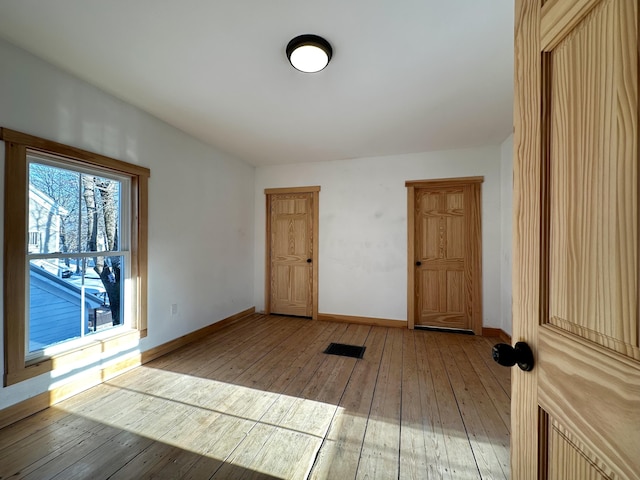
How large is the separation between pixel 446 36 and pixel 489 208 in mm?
2548

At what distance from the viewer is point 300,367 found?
2.61 m

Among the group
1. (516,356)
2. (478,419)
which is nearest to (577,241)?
(516,356)

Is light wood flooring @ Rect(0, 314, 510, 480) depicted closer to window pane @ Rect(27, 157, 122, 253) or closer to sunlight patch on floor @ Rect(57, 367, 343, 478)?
sunlight patch on floor @ Rect(57, 367, 343, 478)

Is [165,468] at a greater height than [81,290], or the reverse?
[81,290]

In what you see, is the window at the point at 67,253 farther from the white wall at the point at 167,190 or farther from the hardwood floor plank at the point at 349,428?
the hardwood floor plank at the point at 349,428

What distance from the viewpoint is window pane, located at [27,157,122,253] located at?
1.96 m

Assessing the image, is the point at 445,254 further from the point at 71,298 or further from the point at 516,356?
the point at 71,298

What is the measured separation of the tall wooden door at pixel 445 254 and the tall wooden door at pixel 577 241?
3192mm

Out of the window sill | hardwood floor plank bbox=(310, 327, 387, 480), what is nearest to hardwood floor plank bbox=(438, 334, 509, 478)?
hardwood floor plank bbox=(310, 327, 387, 480)

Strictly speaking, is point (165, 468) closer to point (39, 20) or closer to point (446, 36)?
point (39, 20)

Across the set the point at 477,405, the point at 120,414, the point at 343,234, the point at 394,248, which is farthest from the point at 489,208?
the point at 120,414

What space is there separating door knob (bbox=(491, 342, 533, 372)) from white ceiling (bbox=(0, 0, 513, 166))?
1.74m

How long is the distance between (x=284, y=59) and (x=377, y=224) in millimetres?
2581

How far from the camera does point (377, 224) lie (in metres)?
3.95
